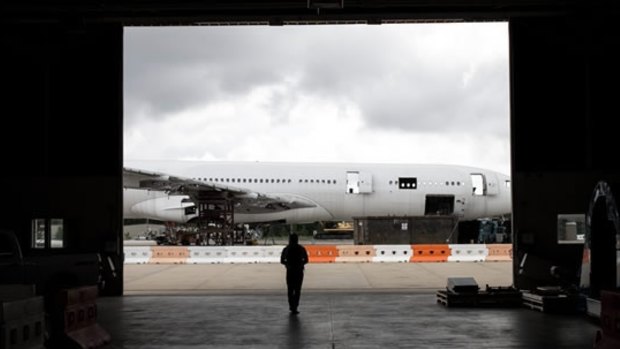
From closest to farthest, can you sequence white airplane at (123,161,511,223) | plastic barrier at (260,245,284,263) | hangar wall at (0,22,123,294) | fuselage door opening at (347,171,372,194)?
hangar wall at (0,22,123,294)
plastic barrier at (260,245,284,263)
white airplane at (123,161,511,223)
fuselage door opening at (347,171,372,194)

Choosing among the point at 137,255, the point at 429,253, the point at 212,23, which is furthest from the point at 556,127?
the point at 137,255

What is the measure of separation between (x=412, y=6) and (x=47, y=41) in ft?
27.6

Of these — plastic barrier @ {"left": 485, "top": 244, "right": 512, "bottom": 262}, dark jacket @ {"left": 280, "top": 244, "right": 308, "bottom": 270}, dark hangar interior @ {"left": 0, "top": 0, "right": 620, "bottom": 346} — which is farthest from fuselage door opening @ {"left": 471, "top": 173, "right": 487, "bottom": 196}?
dark jacket @ {"left": 280, "top": 244, "right": 308, "bottom": 270}

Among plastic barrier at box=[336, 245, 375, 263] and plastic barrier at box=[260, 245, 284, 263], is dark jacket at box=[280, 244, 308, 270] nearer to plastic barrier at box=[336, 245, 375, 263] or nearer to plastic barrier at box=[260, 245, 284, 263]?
plastic barrier at box=[260, 245, 284, 263]

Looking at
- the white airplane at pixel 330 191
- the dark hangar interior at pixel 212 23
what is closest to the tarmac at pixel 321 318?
the dark hangar interior at pixel 212 23

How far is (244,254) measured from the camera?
2920 cm

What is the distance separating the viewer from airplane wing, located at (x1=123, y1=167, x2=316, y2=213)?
106 ft

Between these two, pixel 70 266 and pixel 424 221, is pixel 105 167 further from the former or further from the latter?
pixel 424 221

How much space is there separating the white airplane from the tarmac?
17751 millimetres

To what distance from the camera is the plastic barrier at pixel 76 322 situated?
9961mm

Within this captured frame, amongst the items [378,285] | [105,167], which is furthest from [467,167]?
[105,167]

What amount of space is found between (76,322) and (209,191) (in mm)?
24956

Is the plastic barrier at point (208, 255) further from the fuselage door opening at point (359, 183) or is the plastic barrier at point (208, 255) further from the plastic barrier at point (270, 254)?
the fuselage door opening at point (359, 183)

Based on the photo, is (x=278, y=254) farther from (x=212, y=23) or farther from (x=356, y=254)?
(x=212, y=23)
